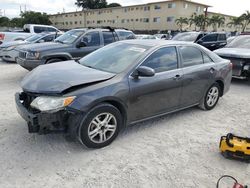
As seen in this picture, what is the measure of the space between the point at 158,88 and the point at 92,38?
4.39 m

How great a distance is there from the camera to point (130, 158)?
3.16 metres

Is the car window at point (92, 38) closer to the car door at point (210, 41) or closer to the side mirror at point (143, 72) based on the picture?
the side mirror at point (143, 72)

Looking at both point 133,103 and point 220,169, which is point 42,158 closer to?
point 133,103

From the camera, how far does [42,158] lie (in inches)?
121

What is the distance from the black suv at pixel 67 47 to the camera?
6.63m

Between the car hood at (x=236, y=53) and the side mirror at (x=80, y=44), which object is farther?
the side mirror at (x=80, y=44)

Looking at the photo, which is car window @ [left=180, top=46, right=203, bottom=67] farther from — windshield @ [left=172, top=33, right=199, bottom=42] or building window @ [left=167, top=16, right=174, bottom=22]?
building window @ [left=167, top=16, right=174, bottom=22]

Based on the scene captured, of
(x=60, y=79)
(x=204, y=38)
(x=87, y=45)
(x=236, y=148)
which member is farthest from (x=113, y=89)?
(x=204, y=38)

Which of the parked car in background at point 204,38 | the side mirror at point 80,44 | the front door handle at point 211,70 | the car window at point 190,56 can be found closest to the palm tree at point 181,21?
the parked car in background at point 204,38

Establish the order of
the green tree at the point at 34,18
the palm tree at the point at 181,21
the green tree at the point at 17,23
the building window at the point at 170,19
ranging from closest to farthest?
the palm tree at the point at 181,21, the building window at the point at 170,19, the green tree at the point at 34,18, the green tree at the point at 17,23

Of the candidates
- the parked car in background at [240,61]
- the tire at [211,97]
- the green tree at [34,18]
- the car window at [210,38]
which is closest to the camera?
the tire at [211,97]

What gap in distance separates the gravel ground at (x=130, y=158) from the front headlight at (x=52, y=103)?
2.22 ft

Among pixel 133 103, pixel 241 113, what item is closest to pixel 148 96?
pixel 133 103

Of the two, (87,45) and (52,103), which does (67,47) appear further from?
(52,103)
